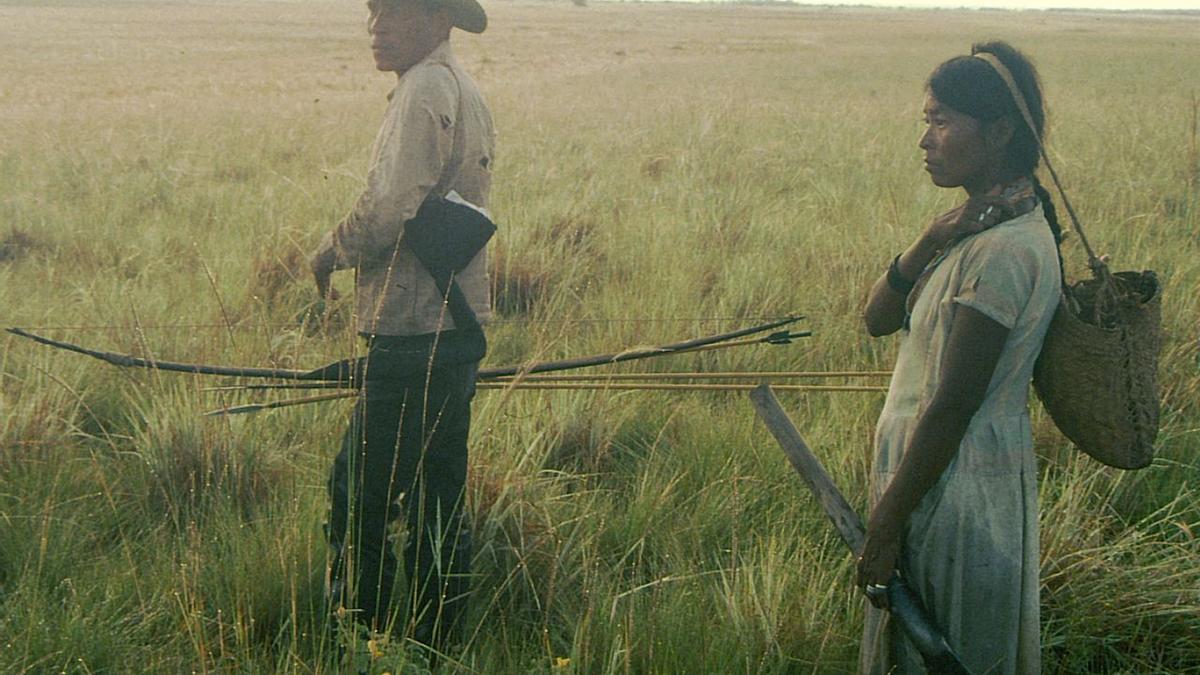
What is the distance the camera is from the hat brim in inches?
113

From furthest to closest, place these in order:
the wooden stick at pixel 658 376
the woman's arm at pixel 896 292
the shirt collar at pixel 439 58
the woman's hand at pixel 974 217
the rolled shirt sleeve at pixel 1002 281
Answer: the shirt collar at pixel 439 58 → the wooden stick at pixel 658 376 → the woman's arm at pixel 896 292 → the woman's hand at pixel 974 217 → the rolled shirt sleeve at pixel 1002 281

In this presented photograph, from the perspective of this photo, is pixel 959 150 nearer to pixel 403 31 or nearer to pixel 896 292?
pixel 896 292

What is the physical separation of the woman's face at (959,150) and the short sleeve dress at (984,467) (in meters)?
0.13

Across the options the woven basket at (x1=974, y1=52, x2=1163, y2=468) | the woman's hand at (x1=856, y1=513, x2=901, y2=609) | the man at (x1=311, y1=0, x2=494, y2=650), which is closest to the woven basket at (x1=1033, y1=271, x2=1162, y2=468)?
the woven basket at (x1=974, y1=52, x2=1163, y2=468)

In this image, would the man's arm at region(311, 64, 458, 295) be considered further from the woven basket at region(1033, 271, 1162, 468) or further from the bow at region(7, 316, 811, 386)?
the woven basket at region(1033, 271, 1162, 468)

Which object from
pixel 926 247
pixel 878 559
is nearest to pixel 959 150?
pixel 926 247

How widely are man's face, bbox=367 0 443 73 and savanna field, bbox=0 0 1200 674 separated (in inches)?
34.9

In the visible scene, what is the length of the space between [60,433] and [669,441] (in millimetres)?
2089

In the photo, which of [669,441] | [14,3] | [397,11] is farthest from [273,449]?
[14,3]

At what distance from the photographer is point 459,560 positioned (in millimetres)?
3033

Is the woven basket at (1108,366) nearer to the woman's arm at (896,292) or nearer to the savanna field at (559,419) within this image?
the woman's arm at (896,292)

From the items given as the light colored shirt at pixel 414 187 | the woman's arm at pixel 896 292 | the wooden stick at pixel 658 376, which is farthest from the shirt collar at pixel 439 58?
the woman's arm at pixel 896 292

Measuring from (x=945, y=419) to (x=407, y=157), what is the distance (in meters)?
1.36

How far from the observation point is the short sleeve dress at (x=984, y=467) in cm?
207
